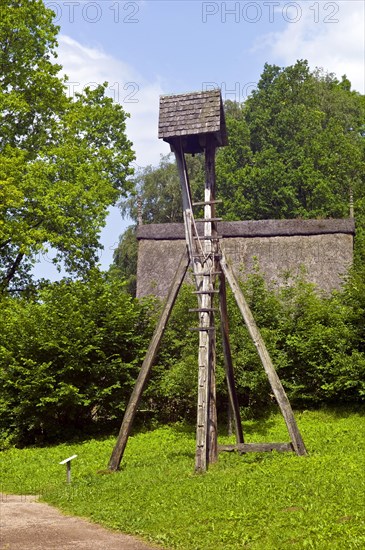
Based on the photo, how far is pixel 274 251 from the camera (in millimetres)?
29969

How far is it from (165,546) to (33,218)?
2127 centimetres

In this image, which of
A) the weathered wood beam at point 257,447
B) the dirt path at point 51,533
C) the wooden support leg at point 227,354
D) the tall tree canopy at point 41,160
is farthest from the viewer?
the tall tree canopy at point 41,160

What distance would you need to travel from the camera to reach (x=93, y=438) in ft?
79.6

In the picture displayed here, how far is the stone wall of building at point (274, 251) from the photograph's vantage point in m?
29.6

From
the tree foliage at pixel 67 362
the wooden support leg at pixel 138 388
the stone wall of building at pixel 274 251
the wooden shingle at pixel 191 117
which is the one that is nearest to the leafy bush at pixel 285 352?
the tree foliage at pixel 67 362

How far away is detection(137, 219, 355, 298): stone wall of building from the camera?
29562 mm

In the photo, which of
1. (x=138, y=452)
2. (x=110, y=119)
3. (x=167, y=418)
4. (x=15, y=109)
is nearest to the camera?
(x=138, y=452)

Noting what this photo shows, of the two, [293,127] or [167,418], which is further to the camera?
[293,127]

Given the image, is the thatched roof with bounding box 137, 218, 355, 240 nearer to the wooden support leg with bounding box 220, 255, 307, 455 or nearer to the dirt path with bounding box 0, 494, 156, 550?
the wooden support leg with bounding box 220, 255, 307, 455

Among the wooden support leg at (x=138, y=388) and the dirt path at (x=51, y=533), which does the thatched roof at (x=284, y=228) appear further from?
the dirt path at (x=51, y=533)

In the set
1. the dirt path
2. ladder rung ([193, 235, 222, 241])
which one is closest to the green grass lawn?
the dirt path

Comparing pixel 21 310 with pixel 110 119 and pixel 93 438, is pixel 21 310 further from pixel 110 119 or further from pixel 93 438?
pixel 110 119

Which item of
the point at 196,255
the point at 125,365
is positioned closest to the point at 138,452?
the point at 125,365

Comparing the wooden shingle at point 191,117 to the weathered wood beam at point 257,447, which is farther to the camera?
the wooden shingle at point 191,117
